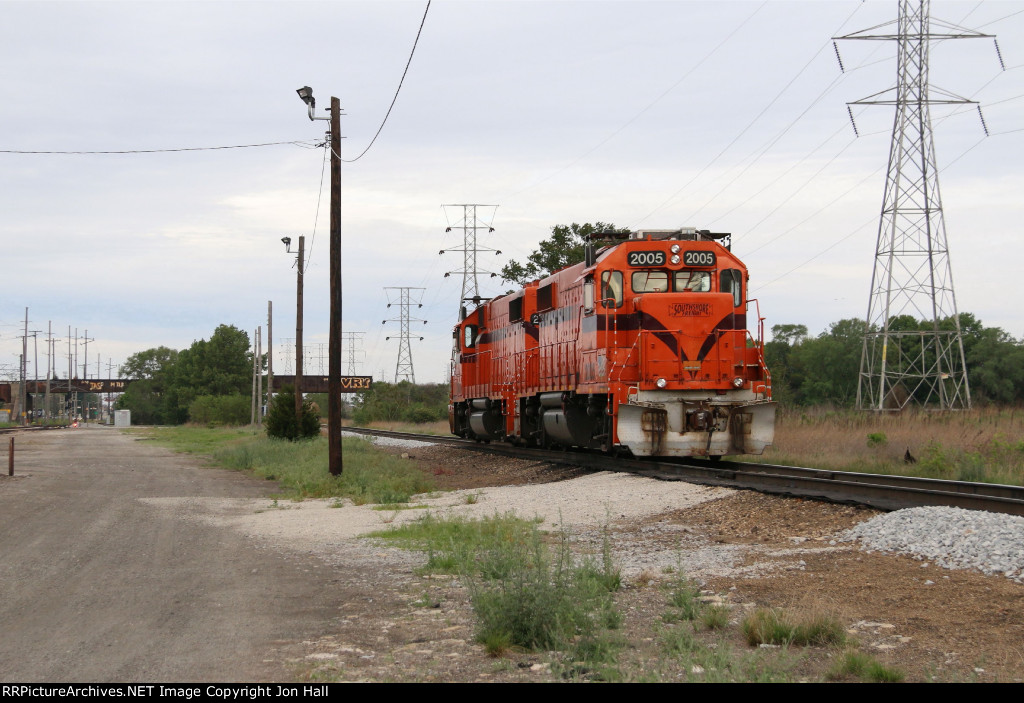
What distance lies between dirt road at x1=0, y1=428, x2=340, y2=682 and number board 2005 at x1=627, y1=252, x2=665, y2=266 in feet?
28.2

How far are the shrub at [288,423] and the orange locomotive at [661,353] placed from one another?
1823 cm

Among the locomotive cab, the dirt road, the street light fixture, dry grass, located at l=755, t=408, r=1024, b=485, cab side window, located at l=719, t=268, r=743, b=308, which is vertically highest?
the street light fixture

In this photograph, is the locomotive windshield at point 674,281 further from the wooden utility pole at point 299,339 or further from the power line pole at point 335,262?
the wooden utility pole at point 299,339

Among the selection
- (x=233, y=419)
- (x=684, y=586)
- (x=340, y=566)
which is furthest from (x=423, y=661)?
(x=233, y=419)

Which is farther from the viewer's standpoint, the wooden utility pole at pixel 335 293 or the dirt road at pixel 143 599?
the wooden utility pole at pixel 335 293

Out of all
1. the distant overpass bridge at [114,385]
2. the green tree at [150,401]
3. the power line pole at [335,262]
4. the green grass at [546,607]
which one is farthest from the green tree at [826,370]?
the green tree at [150,401]

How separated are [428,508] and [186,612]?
747cm

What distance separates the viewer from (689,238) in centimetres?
1797

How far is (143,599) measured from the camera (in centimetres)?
812

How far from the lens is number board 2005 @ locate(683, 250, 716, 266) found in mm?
17734

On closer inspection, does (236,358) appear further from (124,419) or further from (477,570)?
(477,570)

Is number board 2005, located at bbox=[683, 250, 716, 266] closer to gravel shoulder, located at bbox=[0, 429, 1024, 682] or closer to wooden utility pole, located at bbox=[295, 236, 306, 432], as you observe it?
gravel shoulder, located at bbox=[0, 429, 1024, 682]

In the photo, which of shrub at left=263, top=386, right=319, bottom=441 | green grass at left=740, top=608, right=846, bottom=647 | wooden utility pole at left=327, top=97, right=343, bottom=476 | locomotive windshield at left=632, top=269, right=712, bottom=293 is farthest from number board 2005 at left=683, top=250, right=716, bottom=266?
shrub at left=263, top=386, right=319, bottom=441

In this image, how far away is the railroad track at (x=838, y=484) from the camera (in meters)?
10.6
